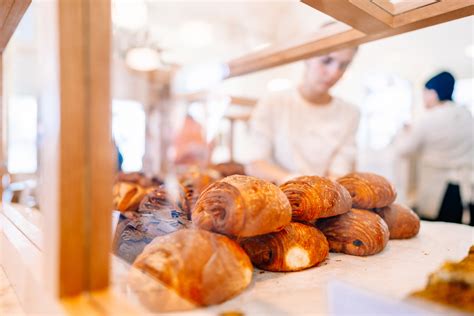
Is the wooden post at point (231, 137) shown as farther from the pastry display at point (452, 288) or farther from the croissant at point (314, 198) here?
the pastry display at point (452, 288)

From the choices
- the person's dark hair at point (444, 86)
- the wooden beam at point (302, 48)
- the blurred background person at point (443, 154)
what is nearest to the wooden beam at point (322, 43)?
the wooden beam at point (302, 48)

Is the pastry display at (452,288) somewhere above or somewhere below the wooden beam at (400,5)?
below

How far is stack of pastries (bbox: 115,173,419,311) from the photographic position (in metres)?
0.46

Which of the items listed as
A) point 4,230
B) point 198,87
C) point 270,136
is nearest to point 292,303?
point 4,230

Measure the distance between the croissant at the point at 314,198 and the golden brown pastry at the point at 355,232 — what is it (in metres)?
0.03

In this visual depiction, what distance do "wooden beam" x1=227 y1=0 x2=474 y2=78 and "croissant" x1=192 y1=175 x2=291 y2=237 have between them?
0.58 meters

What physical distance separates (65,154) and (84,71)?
0.32ft

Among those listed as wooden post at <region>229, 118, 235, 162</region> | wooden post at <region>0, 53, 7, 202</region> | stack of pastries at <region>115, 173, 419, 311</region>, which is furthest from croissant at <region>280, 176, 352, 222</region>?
wooden post at <region>229, 118, 235, 162</region>

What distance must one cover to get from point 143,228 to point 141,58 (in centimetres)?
183

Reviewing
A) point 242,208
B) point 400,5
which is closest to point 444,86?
point 400,5

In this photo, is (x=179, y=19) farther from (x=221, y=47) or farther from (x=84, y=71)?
(x=84, y=71)

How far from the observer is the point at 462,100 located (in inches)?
60.2

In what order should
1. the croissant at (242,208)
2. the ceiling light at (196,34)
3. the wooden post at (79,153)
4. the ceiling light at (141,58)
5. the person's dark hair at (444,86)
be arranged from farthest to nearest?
the ceiling light at (196,34) < the ceiling light at (141,58) < the person's dark hair at (444,86) < the croissant at (242,208) < the wooden post at (79,153)

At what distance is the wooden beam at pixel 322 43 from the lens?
0.79 metres
